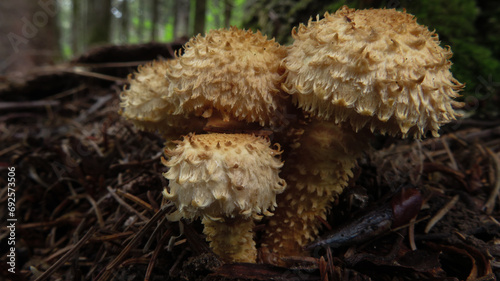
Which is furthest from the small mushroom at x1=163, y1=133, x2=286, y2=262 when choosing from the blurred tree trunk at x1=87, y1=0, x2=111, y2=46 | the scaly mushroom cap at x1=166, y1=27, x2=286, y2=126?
the blurred tree trunk at x1=87, y1=0, x2=111, y2=46

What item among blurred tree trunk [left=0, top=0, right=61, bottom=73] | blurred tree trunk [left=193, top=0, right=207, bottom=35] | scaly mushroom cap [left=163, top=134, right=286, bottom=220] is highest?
blurred tree trunk [left=193, top=0, right=207, bottom=35]

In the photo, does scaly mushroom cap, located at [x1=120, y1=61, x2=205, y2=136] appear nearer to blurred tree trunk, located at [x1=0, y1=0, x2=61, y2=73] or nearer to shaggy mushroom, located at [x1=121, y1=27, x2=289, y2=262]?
shaggy mushroom, located at [x1=121, y1=27, x2=289, y2=262]

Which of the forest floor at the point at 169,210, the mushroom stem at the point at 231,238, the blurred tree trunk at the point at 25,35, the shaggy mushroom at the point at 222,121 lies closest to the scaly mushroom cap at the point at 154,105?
the shaggy mushroom at the point at 222,121

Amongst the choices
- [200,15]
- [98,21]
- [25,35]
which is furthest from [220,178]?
[98,21]

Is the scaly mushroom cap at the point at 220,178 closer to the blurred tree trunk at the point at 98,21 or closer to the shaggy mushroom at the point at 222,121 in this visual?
the shaggy mushroom at the point at 222,121

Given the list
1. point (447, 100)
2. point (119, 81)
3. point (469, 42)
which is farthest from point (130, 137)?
point (469, 42)

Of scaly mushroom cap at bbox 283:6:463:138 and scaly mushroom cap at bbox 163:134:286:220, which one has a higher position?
scaly mushroom cap at bbox 283:6:463:138

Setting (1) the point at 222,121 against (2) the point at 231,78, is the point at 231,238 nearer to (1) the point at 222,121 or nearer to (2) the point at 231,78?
(1) the point at 222,121
